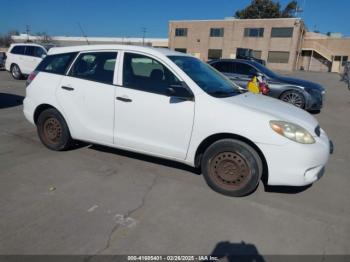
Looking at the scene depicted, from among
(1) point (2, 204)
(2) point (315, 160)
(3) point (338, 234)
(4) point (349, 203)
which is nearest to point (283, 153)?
(2) point (315, 160)

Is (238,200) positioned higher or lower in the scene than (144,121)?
lower

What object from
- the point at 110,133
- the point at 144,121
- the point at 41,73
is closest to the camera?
the point at 144,121

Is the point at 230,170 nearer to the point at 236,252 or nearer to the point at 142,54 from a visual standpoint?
the point at 236,252

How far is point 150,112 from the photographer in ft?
12.9

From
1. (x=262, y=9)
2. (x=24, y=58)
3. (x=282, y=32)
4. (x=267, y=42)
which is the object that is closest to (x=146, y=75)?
(x=24, y=58)

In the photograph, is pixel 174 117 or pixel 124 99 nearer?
pixel 174 117

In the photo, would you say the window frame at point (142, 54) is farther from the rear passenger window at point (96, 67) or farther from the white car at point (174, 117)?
the rear passenger window at point (96, 67)

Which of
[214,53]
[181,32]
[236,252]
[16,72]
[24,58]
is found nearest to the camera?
[236,252]

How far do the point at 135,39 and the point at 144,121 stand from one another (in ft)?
212

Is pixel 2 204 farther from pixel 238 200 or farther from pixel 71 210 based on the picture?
pixel 238 200

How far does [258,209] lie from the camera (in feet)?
11.3

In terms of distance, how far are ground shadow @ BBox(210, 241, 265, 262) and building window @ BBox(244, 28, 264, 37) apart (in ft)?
169

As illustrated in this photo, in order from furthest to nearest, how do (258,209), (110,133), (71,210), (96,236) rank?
1. (110,133)
2. (258,209)
3. (71,210)
4. (96,236)

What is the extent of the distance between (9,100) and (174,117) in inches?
313
